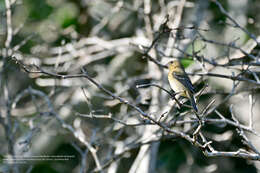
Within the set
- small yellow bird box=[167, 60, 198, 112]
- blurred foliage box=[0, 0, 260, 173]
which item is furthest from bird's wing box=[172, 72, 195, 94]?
blurred foliage box=[0, 0, 260, 173]

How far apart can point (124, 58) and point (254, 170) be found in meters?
2.58

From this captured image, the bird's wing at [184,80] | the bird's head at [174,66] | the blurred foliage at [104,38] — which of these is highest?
the bird's head at [174,66]

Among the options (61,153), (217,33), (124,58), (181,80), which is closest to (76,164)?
(61,153)

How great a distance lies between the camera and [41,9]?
7.08 meters

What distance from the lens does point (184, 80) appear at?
3.66 m

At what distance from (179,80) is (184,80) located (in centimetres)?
13

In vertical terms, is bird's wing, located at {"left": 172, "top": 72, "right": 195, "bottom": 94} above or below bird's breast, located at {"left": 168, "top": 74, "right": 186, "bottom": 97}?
above

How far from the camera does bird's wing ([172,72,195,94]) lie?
353 centimetres

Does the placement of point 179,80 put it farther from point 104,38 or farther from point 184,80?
point 104,38

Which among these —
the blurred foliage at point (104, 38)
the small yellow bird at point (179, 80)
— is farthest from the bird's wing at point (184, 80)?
the blurred foliage at point (104, 38)

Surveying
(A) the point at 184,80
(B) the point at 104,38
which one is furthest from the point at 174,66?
(B) the point at 104,38

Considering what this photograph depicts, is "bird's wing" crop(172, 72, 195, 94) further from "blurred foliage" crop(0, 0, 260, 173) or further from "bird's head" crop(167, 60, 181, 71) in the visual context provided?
"blurred foliage" crop(0, 0, 260, 173)

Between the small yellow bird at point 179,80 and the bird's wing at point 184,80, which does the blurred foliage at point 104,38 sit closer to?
the small yellow bird at point 179,80

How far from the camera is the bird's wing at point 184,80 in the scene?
139 inches
